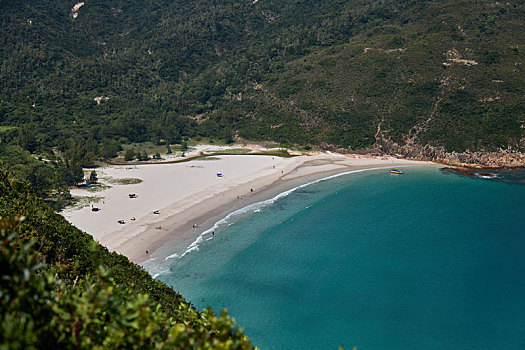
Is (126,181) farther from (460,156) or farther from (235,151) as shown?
(460,156)

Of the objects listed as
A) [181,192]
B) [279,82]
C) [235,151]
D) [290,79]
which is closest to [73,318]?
[181,192]

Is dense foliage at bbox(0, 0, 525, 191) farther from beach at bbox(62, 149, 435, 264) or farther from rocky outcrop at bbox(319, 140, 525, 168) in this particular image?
beach at bbox(62, 149, 435, 264)

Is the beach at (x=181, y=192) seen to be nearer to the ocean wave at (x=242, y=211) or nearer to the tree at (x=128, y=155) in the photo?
the ocean wave at (x=242, y=211)

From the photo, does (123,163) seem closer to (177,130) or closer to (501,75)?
(177,130)

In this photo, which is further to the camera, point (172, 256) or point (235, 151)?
point (235, 151)

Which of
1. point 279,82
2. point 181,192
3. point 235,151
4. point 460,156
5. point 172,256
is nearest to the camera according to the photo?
point 172,256

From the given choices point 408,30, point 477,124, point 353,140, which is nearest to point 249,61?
point 408,30
